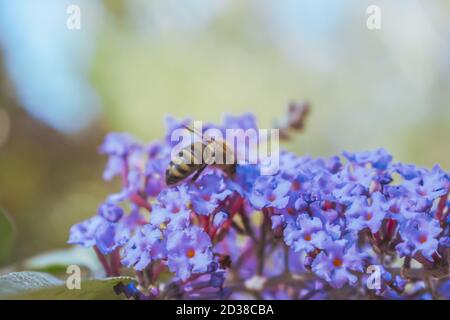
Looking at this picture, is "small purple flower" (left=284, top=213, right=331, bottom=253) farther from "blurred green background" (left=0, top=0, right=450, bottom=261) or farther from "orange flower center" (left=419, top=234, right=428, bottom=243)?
"blurred green background" (left=0, top=0, right=450, bottom=261)

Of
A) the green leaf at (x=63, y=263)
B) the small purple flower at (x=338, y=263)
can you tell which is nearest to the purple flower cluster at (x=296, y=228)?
the small purple flower at (x=338, y=263)

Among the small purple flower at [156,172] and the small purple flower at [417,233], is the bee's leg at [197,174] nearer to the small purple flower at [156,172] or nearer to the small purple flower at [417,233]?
the small purple flower at [156,172]

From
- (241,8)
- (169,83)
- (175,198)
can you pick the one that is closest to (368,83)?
(241,8)

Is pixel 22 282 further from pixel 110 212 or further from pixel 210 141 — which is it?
pixel 210 141

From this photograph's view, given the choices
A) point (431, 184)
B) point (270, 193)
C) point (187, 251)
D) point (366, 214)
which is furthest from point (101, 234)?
point (431, 184)

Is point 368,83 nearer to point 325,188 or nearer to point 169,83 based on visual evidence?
point 169,83

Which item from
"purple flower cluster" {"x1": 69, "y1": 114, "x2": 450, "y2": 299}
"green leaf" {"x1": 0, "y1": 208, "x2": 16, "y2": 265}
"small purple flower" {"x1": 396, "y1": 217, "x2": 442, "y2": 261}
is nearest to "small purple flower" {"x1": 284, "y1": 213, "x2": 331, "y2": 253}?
"purple flower cluster" {"x1": 69, "y1": 114, "x2": 450, "y2": 299}
